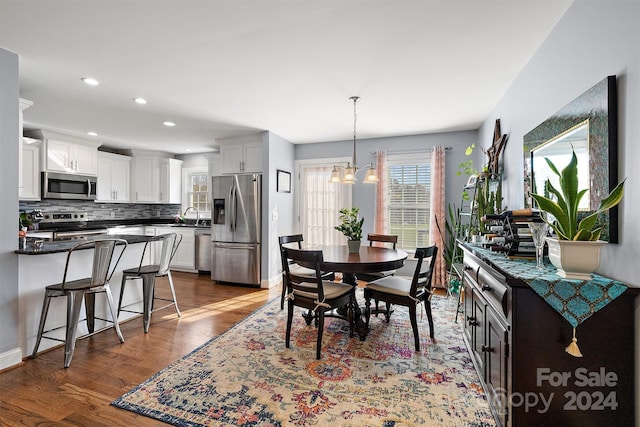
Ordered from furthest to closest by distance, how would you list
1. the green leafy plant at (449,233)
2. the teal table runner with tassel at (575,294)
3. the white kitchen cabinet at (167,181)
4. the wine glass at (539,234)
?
the white kitchen cabinet at (167,181) → the green leafy plant at (449,233) → the wine glass at (539,234) → the teal table runner with tassel at (575,294)

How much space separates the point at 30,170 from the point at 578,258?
6417 mm

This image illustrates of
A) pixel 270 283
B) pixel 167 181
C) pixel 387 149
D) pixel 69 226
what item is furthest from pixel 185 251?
pixel 387 149

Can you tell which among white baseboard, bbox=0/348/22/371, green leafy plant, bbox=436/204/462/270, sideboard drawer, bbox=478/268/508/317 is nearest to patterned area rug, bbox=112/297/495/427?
sideboard drawer, bbox=478/268/508/317

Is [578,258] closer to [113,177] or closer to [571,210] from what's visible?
[571,210]

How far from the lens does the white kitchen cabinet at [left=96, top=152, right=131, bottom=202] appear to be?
5.57m

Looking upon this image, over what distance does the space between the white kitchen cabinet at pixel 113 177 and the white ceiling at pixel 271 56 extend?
153 centimetres

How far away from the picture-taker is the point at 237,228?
4.90 m

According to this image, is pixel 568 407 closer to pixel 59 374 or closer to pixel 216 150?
pixel 59 374

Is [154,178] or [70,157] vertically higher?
[70,157]

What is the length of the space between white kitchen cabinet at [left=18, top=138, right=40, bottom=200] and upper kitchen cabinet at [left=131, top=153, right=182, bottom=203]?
160 cm

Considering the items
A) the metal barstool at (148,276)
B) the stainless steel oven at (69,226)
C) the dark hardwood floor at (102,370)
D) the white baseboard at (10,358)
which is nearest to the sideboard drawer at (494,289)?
the dark hardwood floor at (102,370)

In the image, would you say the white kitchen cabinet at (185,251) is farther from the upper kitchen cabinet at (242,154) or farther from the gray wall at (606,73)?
the gray wall at (606,73)

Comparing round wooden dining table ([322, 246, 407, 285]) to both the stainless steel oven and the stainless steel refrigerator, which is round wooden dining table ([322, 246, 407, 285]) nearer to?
the stainless steel refrigerator

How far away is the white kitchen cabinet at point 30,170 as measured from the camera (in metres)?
4.39
